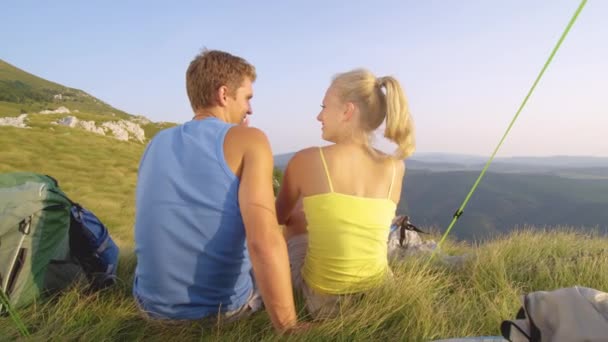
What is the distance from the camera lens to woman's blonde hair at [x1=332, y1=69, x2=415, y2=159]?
7.84 feet

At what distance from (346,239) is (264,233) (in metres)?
0.69

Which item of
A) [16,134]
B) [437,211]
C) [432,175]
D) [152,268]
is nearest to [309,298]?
[152,268]

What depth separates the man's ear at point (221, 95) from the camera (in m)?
2.16

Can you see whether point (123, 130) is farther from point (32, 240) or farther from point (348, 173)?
point (348, 173)

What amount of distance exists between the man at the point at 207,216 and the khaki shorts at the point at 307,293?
446mm

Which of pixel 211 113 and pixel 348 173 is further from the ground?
pixel 211 113

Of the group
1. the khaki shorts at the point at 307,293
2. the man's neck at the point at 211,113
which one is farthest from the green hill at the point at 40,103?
the man's neck at the point at 211,113

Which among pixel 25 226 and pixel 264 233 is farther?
pixel 25 226

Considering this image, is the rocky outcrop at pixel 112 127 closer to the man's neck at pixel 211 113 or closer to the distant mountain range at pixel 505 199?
the distant mountain range at pixel 505 199

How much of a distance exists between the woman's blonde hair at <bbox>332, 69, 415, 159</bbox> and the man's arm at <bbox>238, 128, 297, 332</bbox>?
803 millimetres

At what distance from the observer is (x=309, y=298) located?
250 centimetres

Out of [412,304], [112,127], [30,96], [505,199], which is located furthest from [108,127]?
[505,199]

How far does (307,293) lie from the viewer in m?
2.55

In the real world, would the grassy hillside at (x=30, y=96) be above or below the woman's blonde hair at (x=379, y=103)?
above
